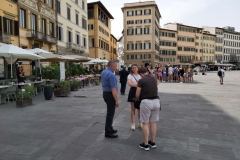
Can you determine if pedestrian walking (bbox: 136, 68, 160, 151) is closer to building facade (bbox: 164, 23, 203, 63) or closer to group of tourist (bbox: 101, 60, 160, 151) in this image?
group of tourist (bbox: 101, 60, 160, 151)

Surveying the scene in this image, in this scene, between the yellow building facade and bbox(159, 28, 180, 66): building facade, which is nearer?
the yellow building facade

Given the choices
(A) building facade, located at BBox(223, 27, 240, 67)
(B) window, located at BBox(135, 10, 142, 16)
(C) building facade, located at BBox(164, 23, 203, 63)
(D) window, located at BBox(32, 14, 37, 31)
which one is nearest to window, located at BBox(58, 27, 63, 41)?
(D) window, located at BBox(32, 14, 37, 31)

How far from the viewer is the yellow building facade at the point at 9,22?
55.4ft

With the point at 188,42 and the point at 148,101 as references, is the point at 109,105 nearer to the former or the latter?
the point at 148,101

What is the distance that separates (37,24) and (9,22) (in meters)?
3.72

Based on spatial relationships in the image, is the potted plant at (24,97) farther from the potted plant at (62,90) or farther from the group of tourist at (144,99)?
the group of tourist at (144,99)

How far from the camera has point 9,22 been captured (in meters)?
18.0

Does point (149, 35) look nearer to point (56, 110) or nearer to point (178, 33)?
point (178, 33)

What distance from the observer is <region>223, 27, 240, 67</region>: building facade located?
3351 inches

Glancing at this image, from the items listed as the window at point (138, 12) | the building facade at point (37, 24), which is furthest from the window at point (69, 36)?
the window at point (138, 12)

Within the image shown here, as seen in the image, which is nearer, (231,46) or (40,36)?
(40,36)

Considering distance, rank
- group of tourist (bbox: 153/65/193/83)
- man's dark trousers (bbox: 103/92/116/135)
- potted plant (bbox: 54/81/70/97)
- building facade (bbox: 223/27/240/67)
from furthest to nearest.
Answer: building facade (bbox: 223/27/240/67) < group of tourist (bbox: 153/65/193/83) < potted plant (bbox: 54/81/70/97) < man's dark trousers (bbox: 103/92/116/135)

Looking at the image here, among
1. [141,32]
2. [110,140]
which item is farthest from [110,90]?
[141,32]

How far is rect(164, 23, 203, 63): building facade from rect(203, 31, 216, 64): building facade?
3.61 meters
